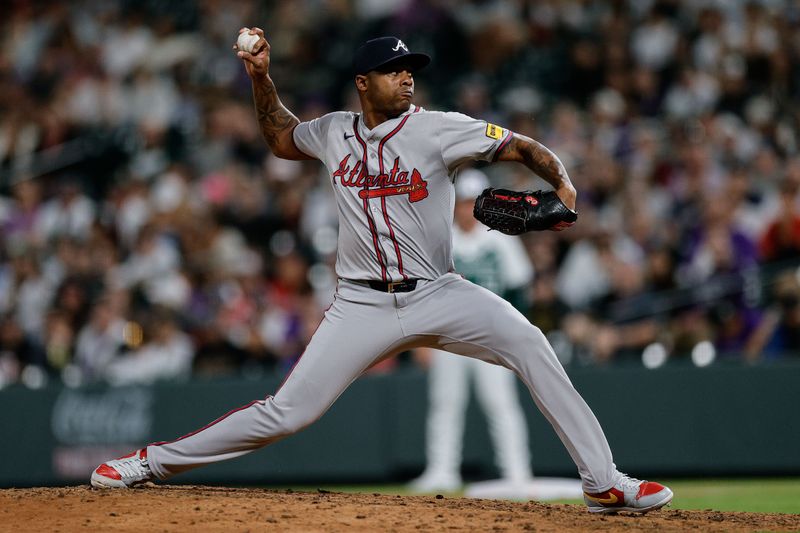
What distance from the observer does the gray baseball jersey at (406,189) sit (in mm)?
5535

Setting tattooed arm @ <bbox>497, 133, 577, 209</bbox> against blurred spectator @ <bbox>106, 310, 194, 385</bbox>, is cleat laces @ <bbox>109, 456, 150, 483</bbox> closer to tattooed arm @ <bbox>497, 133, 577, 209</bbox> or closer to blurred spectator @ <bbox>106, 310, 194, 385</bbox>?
tattooed arm @ <bbox>497, 133, 577, 209</bbox>

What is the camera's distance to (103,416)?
1088 centimetres

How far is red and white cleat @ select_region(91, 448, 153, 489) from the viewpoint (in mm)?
5938

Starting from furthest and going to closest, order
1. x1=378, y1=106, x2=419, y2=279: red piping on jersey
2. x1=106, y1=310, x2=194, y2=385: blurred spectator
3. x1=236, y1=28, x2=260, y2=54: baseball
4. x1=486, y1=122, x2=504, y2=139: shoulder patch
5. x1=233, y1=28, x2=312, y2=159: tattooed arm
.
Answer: x1=106, y1=310, x2=194, y2=385: blurred spectator, x1=233, y1=28, x2=312, y2=159: tattooed arm, x1=236, y1=28, x2=260, y2=54: baseball, x1=378, y1=106, x2=419, y2=279: red piping on jersey, x1=486, y1=122, x2=504, y2=139: shoulder patch

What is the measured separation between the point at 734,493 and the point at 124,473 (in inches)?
185

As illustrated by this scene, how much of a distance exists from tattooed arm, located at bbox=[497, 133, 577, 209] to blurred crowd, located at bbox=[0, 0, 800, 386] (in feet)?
16.1

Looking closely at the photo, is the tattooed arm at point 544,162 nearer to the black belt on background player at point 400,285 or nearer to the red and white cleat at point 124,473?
the black belt on background player at point 400,285

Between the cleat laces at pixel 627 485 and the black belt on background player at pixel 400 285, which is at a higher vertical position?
the black belt on background player at pixel 400 285

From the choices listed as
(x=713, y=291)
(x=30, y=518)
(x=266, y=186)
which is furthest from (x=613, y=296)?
(x=30, y=518)

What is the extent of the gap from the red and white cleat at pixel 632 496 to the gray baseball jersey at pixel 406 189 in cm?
129

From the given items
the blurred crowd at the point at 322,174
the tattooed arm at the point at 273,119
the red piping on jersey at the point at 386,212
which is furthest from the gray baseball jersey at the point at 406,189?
the blurred crowd at the point at 322,174

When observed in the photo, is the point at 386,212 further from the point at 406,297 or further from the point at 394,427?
the point at 394,427

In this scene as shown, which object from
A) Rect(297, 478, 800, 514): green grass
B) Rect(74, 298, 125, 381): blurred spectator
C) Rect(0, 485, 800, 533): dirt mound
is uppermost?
Rect(74, 298, 125, 381): blurred spectator

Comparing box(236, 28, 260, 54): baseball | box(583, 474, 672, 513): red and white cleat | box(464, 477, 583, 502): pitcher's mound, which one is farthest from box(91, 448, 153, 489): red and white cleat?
box(464, 477, 583, 502): pitcher's mound
